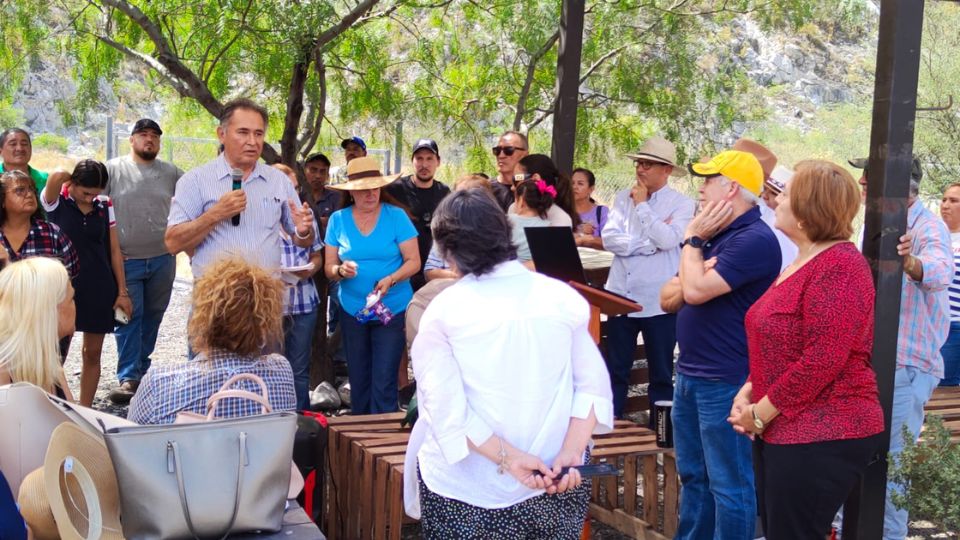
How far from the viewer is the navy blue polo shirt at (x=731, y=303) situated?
4.02 metres

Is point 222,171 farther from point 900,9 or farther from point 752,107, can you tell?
point 752,107

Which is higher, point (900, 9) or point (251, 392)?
point (900, 9)

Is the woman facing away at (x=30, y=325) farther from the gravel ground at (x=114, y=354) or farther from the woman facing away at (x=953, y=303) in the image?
the woman facing away at (x=953, y=303)

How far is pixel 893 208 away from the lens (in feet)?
12.2

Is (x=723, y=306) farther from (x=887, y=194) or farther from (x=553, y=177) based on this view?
(x=553, y=177)

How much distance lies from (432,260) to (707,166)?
2.75 m

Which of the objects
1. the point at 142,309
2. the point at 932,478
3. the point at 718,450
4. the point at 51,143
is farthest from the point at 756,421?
the point at 51,143

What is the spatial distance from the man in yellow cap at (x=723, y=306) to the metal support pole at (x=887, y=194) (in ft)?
1.45

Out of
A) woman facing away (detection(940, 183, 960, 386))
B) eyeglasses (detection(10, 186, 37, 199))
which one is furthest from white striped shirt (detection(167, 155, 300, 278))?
woman facing away (detection(940, 183, 960, 386))

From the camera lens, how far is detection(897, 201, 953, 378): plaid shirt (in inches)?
187

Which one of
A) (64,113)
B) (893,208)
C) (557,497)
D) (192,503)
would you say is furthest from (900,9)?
(64,113)

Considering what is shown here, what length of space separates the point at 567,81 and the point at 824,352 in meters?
4.09

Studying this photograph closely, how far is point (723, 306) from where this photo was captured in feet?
13.6

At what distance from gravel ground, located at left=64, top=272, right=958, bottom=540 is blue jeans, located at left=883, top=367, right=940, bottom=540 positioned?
0.50 m
